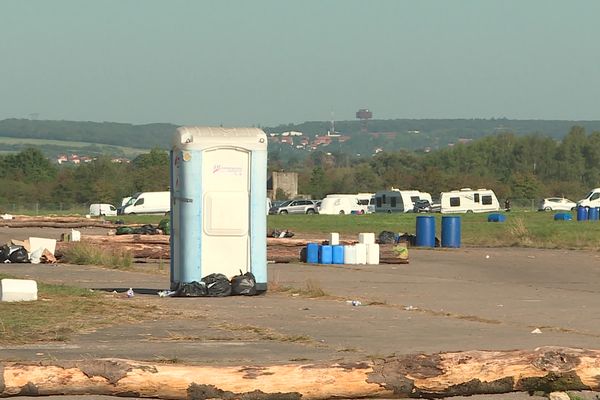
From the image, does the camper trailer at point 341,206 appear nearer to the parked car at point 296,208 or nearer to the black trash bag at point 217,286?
the parked car at point 296,208

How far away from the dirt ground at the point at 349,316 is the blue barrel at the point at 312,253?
3.15ft

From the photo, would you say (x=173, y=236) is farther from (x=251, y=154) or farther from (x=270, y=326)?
(x=270, y=326)

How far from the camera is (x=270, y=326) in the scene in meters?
17.5

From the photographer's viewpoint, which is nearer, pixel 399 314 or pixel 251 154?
pixel 399 314

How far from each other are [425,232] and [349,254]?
34.2 feet

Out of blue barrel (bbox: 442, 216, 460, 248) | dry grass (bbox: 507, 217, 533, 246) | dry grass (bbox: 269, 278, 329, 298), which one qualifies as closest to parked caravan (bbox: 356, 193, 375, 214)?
dry grass (bbox: 507, 217, 533, 246)

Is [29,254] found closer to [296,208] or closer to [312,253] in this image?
[312,253]

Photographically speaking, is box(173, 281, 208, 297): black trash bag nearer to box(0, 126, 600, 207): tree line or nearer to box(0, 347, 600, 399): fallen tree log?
box(0, 347, 600, 399): fallen tree log

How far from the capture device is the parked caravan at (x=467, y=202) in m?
102

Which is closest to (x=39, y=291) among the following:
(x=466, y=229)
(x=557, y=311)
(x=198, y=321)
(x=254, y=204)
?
(x=254, y=204)

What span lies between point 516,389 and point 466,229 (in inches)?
1967

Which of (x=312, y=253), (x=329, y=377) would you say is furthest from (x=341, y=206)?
(x=329, y=377)

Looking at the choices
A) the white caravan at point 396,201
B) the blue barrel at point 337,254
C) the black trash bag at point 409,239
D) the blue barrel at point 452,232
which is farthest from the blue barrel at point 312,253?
the white caravan at point 396,201

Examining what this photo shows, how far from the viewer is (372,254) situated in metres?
34.1
